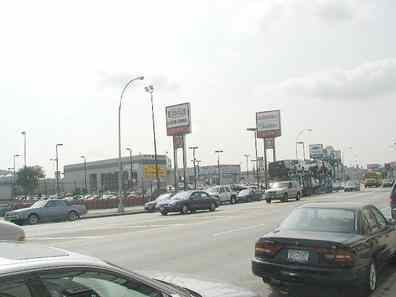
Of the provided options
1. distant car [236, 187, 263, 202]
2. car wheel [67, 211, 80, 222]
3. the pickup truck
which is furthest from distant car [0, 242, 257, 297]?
distant car [236, 187, 263, 202]

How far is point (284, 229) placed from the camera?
914 cm

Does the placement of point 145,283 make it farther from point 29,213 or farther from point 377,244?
point 29,213

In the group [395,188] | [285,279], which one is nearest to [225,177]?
[395,188]

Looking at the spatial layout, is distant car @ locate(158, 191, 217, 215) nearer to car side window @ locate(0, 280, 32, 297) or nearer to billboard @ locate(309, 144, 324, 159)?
car side window @ locate(0, 280, 32, 297)

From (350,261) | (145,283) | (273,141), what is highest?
(273,141)

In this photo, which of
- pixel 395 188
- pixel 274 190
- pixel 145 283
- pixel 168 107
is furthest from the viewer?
pixel 168 107

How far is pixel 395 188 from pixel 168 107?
186 ft

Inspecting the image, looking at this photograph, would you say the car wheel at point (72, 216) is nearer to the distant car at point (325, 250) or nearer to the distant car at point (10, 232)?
the distant car at point (10, 232)

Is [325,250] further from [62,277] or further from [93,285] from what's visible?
[62,277]

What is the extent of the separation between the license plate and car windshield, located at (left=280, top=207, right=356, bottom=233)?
0.62 meters

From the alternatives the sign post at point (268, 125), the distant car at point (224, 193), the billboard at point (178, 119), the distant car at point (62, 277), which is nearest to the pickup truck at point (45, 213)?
the distant car at point (224, 193)

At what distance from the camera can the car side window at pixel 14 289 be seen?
3320 millimetres

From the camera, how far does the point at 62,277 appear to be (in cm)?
363

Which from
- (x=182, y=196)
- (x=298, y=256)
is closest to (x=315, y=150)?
(x=182, y=196)
